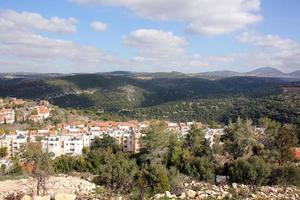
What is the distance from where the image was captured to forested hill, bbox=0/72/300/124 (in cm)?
8956

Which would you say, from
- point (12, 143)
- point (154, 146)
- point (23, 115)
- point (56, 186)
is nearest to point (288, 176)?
point (154, 146)

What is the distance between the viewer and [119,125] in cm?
6962

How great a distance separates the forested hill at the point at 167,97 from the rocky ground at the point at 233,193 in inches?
1634

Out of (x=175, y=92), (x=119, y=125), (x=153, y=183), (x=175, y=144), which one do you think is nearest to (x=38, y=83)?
(x=175, y=92)

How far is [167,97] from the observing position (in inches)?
6225

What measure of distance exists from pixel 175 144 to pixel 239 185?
1162 centimetres

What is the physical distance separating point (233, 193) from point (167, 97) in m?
131

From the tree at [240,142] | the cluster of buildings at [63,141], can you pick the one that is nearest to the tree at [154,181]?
the tree at [240,142]

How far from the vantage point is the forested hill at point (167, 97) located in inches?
3526

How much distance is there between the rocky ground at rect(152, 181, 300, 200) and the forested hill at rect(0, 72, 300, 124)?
136 feet

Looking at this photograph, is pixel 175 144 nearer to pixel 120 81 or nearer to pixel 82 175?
pixel 82 175

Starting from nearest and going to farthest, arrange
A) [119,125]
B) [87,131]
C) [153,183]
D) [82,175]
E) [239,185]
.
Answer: [153,183], [239,185], [82,175], [87,131], [119,125]

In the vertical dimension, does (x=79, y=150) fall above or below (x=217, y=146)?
below

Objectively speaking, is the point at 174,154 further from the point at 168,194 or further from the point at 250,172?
the point at 168,194
